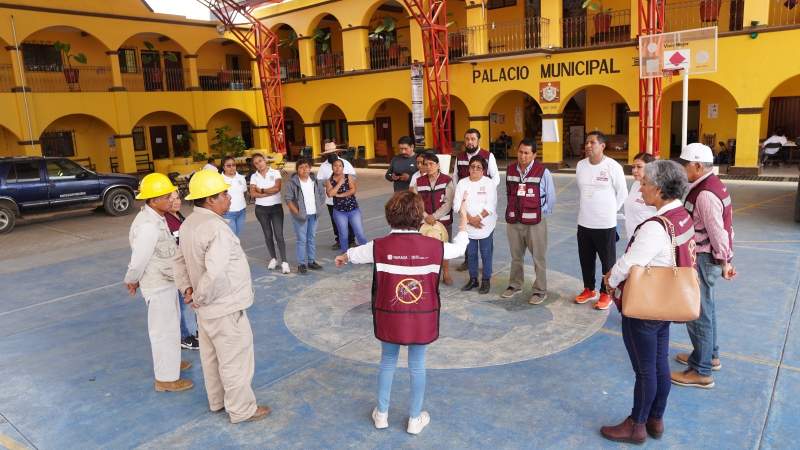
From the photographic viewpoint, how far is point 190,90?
76.7 feet

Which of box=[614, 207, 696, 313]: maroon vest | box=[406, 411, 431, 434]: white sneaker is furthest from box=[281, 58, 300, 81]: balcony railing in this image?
box=[614, 207, 696, 313]: maroon vest

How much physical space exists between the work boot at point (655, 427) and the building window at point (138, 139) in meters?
23.8

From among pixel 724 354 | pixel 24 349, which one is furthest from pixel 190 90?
pixel 724 354

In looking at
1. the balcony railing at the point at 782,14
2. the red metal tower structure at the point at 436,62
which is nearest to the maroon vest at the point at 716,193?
the balcony railing at the point at 782,14

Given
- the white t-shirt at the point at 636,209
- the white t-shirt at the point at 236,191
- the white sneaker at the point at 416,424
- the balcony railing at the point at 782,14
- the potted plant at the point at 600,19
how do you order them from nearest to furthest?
1. the white sneaker at the point at 416,424
2. the white t-shirt at the point at 636,209
3. the white t-shirt at the point at 236,191
4. the balcony railing at the point at 782,14
5. the potted plant at the point at 600,19

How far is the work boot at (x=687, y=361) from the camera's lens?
13.7ft

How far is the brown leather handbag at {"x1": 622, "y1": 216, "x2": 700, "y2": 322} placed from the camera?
3.02 m

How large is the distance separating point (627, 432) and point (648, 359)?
20.6 inches

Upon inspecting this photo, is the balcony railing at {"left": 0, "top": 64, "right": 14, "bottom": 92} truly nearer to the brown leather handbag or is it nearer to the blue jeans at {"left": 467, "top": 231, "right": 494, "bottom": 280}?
the blue jeans at {"left": 467, "top": 231, "right": 494, "bottom": 280}

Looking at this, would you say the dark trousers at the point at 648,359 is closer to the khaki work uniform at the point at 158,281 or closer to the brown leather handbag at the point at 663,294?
the brown leather handbag at the point at 663,294

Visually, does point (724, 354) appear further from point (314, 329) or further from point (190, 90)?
point (190, 90)

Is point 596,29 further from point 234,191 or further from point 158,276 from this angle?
point 158,276

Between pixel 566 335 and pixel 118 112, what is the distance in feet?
66.9

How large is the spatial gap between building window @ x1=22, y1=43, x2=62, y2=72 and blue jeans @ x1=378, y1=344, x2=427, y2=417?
22.1 meters
